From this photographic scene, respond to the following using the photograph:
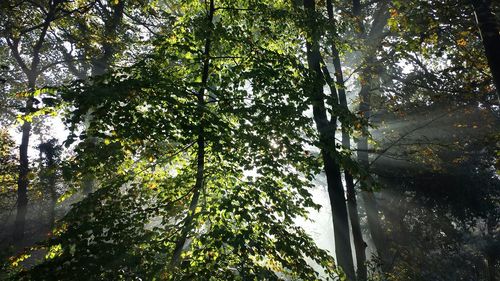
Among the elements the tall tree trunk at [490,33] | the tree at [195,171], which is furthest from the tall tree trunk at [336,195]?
the tall tree trunk at [490,33]

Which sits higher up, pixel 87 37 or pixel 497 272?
pixel 87 37

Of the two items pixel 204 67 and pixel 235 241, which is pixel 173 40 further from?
pixel 235 241

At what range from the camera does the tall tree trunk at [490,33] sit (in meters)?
6.51

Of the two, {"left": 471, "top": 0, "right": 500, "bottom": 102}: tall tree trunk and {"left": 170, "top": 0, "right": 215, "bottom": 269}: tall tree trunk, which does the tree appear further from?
{"left": 471, "top": 0, "right": 500, "bottom": 102}: tall tree trunk

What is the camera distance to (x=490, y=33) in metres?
6.49

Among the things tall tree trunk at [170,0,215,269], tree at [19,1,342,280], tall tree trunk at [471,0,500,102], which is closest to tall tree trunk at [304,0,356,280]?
tree at [19,1,342,280]

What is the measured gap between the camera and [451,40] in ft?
31.6

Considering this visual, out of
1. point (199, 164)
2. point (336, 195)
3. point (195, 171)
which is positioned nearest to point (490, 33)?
point (336, 195)

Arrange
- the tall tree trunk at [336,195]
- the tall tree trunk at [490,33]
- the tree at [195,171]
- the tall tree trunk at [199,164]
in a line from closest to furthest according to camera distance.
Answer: the tree at [195,171] → the tall tree trunk at [199,164] → the tall tree trunk at [490,33] → the tall tree trunk at [336,195]

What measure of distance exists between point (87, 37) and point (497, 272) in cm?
2846

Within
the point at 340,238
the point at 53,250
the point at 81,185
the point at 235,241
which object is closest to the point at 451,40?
the point at 340,238

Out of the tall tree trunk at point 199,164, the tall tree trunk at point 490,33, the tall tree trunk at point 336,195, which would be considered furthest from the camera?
the tall tree trunk at point 336,195

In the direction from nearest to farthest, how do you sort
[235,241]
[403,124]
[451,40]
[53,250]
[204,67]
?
[235,241] < [53,250] < [204,67] < [451,40] < [403,124]

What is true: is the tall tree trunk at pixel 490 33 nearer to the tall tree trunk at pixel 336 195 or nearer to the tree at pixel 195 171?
the tall tree trunk at pixel 336 195
